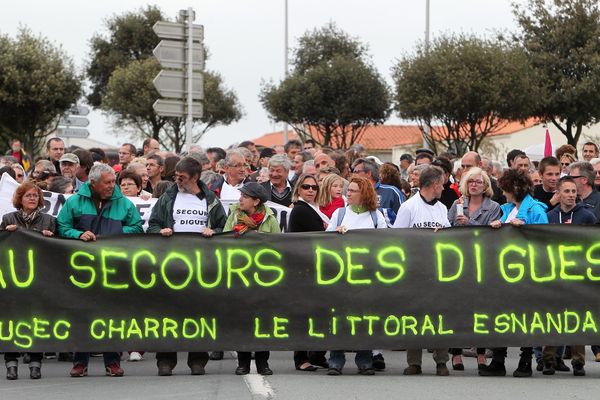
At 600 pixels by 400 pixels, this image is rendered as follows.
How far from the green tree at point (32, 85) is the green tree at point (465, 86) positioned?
41.5ft

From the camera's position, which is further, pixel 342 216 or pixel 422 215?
pixel 422 215

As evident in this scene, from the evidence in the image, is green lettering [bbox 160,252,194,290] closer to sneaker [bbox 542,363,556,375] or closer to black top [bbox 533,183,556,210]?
sneaker [bbox 542,363,556,375]

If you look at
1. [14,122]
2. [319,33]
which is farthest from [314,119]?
[14,122]

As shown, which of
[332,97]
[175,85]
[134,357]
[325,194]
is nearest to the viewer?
[325,194]

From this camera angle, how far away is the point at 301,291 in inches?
412

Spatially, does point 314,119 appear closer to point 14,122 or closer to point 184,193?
point 14,122

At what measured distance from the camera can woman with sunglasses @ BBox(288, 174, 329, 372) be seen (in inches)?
430

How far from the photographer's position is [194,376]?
10.5 meters

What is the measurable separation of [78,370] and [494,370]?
11.5 feet

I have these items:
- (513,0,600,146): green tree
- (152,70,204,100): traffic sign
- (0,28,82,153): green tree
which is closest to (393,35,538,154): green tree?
(513,0,600,146): green tree

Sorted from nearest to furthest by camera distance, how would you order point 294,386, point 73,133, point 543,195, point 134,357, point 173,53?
point 294,386, point 134,357, point 543,195, point 173,53, point 73,133

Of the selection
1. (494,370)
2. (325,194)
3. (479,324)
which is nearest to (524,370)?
(494,370)

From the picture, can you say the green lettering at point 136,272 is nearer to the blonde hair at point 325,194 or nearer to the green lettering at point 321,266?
the green lettering at point 321,266

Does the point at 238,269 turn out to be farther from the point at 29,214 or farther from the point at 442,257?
the point at 29,214
